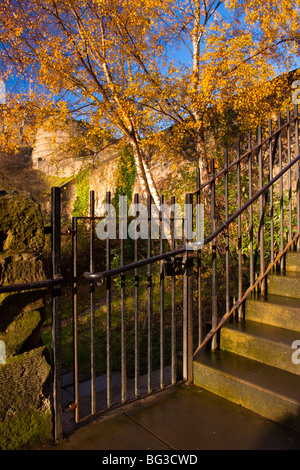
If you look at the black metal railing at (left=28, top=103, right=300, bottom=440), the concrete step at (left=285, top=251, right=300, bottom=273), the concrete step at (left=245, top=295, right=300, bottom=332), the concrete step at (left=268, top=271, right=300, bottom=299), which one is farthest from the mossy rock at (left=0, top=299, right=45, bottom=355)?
the concrete step at (left=285, top=251, right=300, bottom=273)

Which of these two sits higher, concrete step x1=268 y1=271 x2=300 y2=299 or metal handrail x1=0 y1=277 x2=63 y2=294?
metal handrail x1=0 y1=277 x2=63 y2=294

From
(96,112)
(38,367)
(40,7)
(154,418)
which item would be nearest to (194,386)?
(154,418)

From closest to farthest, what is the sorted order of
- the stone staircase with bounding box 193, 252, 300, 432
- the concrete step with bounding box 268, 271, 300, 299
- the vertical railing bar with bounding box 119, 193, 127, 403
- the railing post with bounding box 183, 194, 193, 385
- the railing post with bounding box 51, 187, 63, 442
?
the railing post with bounding box 51, 187, 63, 442, the stone staircase with bounding box 193, 252, 300, 432, the vertical railing bar with bounding box 119, 193, 127, 403, the railing post with bounding box 183, 194, 193, 385, the concrete step with bounding box 268, 271, 300, 299

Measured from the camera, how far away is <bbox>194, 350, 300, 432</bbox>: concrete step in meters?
2.03

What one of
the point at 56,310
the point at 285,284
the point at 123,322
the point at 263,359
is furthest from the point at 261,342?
the point at 56,310

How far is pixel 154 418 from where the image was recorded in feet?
7.04

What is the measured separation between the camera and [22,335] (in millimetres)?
1880

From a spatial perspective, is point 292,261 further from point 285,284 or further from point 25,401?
point 25,401

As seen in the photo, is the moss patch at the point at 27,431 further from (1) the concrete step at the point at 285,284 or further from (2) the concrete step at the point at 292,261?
(2) the concrete step at the point at 292,261

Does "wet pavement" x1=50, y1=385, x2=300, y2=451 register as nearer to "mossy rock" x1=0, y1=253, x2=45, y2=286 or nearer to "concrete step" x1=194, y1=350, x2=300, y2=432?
"concrete step" x1=194, y1=350, x2=300, y2=432

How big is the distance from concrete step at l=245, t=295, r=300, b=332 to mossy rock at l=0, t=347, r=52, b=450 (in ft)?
6.11

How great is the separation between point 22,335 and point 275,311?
205cm
